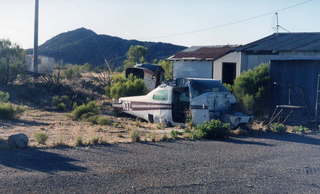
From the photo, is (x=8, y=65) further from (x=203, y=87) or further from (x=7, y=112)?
(x=203, y=87)

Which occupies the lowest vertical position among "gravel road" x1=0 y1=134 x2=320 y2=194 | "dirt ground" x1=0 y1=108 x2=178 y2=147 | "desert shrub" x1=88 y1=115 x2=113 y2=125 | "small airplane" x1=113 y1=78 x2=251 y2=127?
"gravel road" x1=0 y1=134 x2=320 y2=194

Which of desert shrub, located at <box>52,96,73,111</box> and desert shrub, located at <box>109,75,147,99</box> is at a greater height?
desert shrub, located at <box>109,75,147,99</box>

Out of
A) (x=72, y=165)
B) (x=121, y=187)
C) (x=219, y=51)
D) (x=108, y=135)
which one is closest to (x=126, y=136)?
(x=108, y=135)

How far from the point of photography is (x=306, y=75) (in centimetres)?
1978

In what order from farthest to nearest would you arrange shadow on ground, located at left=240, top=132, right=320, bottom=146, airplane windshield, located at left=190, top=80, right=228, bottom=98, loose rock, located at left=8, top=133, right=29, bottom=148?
airplane windshield, located at left=190, top=80, right=228, bottom=98 → shadow on ground, located at left=240, top=132, right=320, bottom=146 → loose rock, located at left=8, top=133, right=29, bottom=148

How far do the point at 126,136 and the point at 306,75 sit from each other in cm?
848

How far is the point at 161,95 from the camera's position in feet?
58.4

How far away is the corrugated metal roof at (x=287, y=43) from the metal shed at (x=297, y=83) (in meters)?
4.73

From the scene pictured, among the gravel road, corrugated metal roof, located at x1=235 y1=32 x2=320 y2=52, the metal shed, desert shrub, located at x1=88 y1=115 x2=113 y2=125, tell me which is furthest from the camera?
corrugated metal roof, located at x1=235 y1=32 x2=320 y2=52

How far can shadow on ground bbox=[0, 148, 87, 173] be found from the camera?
31.1 ft

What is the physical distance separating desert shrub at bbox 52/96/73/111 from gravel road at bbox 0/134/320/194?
13122 mm

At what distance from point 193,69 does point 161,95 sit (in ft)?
56.2

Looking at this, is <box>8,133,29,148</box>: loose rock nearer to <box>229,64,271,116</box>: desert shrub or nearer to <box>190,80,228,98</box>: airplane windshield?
<box>190,80,228,98</box>: airplane windshield

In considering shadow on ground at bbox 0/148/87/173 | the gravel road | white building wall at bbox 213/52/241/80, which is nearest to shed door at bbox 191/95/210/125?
the gravel road
